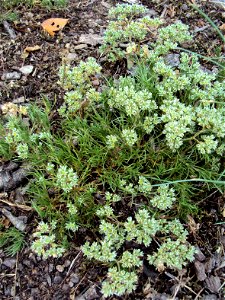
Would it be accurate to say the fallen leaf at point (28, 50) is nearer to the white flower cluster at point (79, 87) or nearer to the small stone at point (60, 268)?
the white flower cluster at point (79, 87)

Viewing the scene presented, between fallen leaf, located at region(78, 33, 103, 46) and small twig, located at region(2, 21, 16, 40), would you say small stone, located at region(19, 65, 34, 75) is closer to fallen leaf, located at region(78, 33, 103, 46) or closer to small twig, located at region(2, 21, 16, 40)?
small twig, located at region(2, 21, 16, 40)

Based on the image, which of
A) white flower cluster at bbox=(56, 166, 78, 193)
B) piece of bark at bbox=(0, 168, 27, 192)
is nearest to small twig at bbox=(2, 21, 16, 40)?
piece of bark at bbox=(0, 168, 27, 192)

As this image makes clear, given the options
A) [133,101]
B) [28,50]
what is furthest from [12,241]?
[28,50]

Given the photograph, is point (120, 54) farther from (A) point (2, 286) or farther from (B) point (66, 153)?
(A) point (2, 286)

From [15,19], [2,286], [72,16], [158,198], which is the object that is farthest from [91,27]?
[2,286]

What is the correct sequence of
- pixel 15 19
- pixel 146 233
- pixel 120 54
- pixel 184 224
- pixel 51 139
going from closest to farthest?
pixel 146 233 < pixel 184 224 < pixel 51 139 < pixel 120 54 < pixel 15 19

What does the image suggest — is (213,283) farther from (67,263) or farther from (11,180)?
(11,180)
